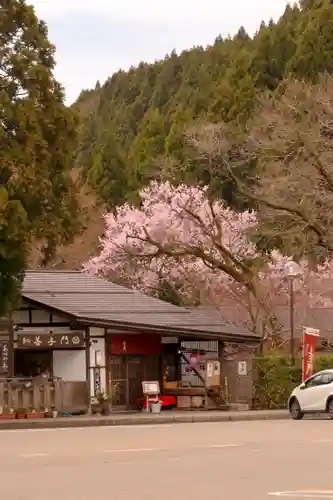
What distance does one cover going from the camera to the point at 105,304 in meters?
38.6

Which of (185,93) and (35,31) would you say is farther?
(185,93)

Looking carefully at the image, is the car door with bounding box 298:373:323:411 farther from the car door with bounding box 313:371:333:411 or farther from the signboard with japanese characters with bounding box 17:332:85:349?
the signboard with japanese characters with bounding box 17:332:85:349

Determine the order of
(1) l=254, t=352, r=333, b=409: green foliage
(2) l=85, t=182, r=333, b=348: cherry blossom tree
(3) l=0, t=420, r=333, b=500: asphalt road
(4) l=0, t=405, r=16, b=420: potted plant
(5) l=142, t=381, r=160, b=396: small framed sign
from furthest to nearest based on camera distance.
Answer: (2) l=85, t=182, r=333, b=348: cherry blossom tree, (1) l=254, t=352, r=333, b=409: green foliage, (5) l=142, t=381, r=160, b=396: small framed sign, (4) l=0, t=405, r=16, b=420: potted plant, (3) l=0, t=420, r=333, b=500: asphalt road

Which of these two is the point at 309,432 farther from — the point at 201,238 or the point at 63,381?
the point at 201,238

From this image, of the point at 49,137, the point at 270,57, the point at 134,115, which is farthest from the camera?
the point at 134,115

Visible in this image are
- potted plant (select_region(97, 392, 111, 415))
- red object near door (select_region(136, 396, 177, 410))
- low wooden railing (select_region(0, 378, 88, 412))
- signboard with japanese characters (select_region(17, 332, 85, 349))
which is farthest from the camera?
red object near door (select_region(136, 396, 177, 410))

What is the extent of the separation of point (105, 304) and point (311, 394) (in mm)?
9805

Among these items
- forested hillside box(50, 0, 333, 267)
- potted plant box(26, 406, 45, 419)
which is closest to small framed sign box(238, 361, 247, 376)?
potted plant box(26, 406, 45, 419)

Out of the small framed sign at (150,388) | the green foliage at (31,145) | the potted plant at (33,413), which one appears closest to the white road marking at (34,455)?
the green foliage at (31,145)

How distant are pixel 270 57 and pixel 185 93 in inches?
915

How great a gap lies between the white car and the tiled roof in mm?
5835

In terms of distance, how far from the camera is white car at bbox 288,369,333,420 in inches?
1239

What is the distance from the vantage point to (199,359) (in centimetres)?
3934

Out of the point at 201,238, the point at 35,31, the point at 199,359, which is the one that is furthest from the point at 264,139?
the point at 201,238
